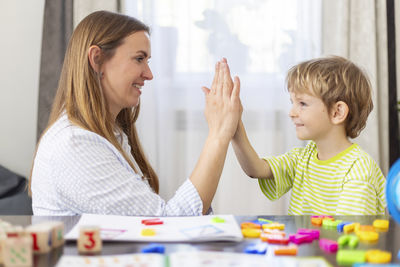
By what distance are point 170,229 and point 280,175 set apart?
73 centimetres

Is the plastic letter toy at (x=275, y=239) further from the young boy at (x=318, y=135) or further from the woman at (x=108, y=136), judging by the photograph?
the young boy at (x=318, y=135)

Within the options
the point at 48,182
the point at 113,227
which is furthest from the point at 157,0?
the point at 113,227

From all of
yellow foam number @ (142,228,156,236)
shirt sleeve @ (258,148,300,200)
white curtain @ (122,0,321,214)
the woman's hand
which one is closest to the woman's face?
the woman's hand

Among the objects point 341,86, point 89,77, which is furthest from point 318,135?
point 89,77

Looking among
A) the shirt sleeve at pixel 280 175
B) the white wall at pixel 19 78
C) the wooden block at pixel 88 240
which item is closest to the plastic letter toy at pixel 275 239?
the wooden block at pixel 88 240

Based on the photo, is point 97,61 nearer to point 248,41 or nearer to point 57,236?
point 57,236

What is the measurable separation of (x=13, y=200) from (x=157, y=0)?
133 cm

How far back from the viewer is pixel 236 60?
2.79m

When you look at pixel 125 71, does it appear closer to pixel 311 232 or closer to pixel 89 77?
pixel 89 77

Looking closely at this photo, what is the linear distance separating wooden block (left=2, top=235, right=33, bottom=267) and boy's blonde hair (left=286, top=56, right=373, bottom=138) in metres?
1.06

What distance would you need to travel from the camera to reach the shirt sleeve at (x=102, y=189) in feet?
3.63

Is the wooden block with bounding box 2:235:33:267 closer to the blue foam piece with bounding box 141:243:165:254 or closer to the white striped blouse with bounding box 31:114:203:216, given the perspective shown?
the blue foam piece with bounding box 141:243:165:254

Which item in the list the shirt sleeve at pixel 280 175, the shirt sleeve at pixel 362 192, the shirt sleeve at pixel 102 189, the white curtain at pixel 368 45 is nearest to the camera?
the shirt sleeve at pixel 102 189

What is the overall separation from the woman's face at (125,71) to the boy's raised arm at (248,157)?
0.35 m
